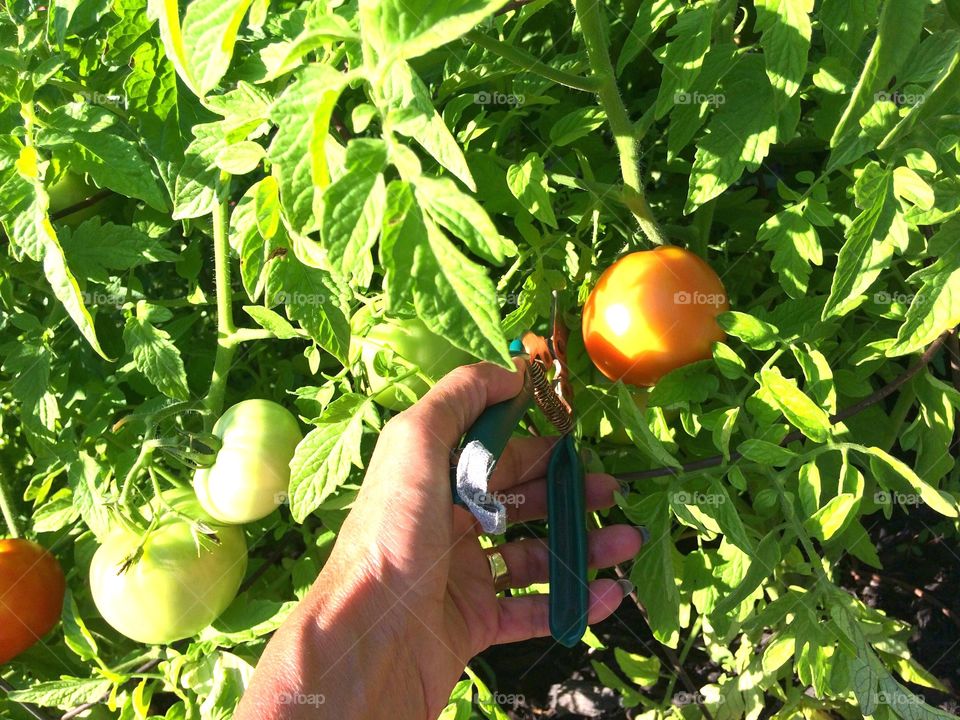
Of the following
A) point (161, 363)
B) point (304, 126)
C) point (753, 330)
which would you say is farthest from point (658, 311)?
point (161, 363)

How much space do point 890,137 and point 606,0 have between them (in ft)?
1.28

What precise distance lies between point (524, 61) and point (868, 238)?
0.31 m

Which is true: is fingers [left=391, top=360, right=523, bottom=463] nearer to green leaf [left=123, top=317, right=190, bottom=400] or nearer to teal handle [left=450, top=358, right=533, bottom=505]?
teal handle [left=450, top=358, right=533, bottom=505]

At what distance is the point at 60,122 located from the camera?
786 mm

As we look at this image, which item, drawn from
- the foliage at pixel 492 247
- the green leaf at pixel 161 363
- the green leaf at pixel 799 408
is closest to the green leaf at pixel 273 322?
the foliage at pixel 492 247

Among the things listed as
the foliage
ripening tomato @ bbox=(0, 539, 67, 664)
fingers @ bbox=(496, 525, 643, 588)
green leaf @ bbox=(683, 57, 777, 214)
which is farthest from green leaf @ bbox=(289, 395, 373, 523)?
ripening tomato @ bbox=(0, 539, 67, 664)

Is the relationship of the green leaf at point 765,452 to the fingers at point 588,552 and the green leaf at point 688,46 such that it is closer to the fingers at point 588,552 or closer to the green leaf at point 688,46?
the fingers at point 588,552

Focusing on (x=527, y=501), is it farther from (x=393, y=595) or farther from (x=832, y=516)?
(x=832, y=516)

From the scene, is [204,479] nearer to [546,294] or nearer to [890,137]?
[546,294]

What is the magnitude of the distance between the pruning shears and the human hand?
0.07ft

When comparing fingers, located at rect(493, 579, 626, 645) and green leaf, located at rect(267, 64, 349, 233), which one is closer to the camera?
green leaf, located at rect(267, 64, 349, 233)

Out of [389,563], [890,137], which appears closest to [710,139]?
[890,137]

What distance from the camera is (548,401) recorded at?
0.85 m

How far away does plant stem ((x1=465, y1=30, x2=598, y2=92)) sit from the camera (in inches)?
23.4
